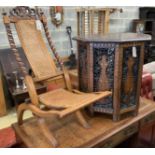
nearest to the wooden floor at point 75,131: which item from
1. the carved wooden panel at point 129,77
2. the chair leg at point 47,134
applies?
the chair leg at point 47,134

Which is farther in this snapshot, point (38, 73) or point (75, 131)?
point (38, 73)

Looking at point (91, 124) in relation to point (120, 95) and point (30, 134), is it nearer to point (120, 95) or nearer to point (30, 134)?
point (120, 95)

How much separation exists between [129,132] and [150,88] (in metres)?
1.34

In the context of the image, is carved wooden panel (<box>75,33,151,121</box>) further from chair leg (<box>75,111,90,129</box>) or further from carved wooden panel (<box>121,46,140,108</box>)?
chair leg (<box>75,111,90,129</box>)

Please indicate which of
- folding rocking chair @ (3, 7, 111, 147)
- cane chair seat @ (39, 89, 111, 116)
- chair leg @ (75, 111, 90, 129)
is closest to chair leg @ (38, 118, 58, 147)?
folding rocking chair @ (3, 7, 111, 147)

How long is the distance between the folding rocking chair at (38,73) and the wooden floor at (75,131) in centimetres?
5

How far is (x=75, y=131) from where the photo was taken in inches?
52.4

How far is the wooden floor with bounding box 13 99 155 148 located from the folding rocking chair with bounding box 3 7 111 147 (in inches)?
2.2

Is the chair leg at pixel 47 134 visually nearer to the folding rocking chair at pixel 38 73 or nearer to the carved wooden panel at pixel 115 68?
the folding rocking chair at pixel 38 73

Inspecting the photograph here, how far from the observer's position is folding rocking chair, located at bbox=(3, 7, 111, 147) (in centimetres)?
125

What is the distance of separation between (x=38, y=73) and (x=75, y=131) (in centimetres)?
50

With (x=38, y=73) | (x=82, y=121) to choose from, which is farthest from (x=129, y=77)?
(x=38, y=73)

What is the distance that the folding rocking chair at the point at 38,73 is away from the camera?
1.25 metres

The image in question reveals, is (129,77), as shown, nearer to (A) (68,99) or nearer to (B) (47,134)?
(A) (68,99)
